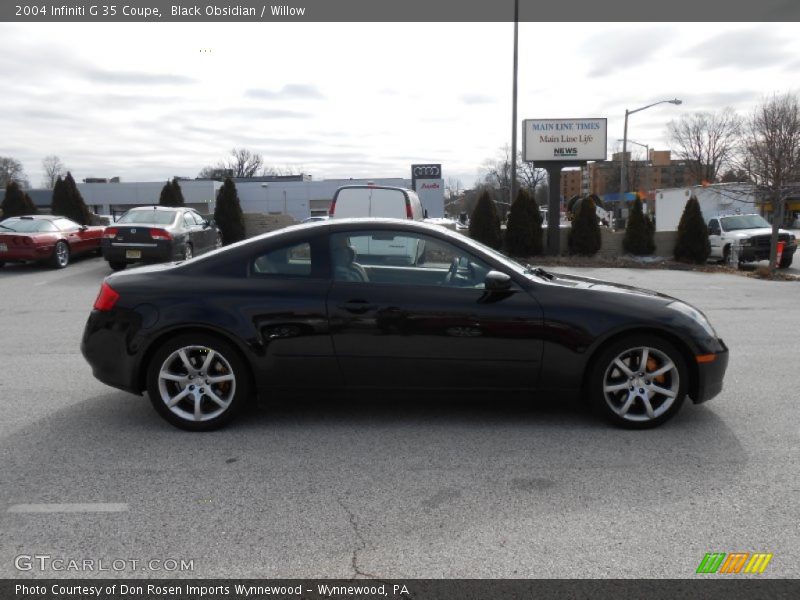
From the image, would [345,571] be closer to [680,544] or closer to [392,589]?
[392,589]

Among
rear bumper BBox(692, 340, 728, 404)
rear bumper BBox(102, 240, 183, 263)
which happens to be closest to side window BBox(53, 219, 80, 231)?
rear bumper BBox(102, 240, 183, 263)

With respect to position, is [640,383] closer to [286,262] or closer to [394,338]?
[394,338]

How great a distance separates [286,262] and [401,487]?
6.26ft

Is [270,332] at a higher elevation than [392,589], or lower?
higher

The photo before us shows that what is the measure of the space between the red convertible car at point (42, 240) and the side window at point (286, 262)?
43.4 feet

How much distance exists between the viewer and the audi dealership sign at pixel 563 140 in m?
21.6

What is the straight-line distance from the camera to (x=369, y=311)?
4.66 m

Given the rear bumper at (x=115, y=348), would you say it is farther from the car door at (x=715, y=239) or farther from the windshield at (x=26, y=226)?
the car door at (x=715, y=239)

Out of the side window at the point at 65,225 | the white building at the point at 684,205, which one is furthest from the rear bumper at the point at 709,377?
the white building at the point at 684,205

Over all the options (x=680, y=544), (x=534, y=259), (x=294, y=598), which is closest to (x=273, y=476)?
(x=294, y=598)

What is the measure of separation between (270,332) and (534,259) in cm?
1648

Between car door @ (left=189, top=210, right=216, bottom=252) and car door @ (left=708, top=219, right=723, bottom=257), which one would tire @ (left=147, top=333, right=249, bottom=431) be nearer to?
car door @ (left=189, top=210, right=216, bottom=252)

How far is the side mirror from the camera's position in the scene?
15.1ft

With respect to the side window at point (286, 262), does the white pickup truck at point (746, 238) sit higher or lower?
lower
